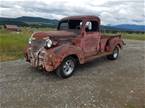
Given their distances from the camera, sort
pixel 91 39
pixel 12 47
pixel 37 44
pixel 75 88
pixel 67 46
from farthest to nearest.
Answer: pixel 12 47
pixel 91 39
pixel 37 44
pixel 67 46
pixel 75 88

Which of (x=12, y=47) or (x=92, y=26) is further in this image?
(x=12, y=47)

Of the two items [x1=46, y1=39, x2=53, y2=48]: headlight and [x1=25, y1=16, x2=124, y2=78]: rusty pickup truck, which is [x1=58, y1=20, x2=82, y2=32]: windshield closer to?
[x1=25, y1=16, x2=124, y2=78]: rusty pickup truck

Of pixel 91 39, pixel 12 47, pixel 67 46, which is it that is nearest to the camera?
pixel 67 46

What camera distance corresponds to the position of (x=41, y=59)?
718 cm

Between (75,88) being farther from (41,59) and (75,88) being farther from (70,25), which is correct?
(70,25)

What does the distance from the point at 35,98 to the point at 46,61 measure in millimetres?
1733

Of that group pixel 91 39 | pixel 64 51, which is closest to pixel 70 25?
pixel 91 39

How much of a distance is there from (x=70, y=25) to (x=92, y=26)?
91 centimetres

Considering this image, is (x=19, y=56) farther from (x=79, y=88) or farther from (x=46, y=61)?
(x=79, y=88)

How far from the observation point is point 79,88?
6316mm

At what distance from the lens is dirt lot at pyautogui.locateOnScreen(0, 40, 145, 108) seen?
17.4ft

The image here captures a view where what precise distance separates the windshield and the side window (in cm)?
32

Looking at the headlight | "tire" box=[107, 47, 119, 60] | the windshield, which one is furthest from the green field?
"tire" box=[107, 47, 119, 60]

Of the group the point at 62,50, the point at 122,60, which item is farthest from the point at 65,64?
the point at 122,60
